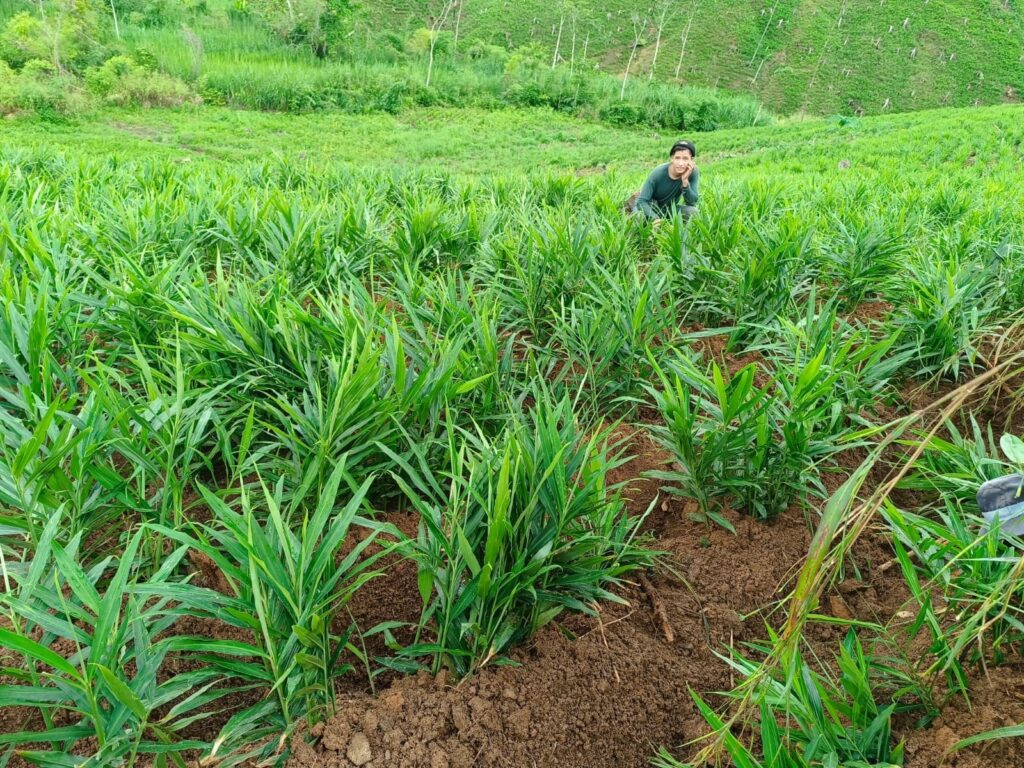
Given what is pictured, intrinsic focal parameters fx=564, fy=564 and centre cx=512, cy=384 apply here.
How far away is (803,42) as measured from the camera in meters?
37.8

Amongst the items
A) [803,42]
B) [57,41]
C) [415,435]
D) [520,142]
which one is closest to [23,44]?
[57,41]

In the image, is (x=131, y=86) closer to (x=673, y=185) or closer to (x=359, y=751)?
(x=673, y=185)

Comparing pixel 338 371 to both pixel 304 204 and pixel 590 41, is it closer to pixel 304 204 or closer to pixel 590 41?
pixel 304 204

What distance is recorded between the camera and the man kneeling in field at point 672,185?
3.98 meters

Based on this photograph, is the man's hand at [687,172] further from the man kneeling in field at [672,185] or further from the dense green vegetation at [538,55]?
the dense green vegetation at [538,55]

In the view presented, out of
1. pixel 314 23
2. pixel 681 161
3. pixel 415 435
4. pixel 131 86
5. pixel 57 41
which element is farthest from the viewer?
pixel 314 23

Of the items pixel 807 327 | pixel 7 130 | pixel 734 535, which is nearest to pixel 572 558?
pixel 734 535

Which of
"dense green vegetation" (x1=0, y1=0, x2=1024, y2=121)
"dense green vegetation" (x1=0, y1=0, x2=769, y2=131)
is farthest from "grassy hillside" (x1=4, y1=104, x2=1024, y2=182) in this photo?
"dense green vegetation" (x1=0, y1=0, x2=1024, y2=121)

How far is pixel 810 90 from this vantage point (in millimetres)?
34844

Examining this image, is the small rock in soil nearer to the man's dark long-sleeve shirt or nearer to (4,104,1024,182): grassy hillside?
the man's dark long-sleeve shirt

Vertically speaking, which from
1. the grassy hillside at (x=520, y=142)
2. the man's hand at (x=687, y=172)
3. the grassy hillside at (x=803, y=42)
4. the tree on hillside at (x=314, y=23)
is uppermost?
the grassy hillside at (x=803, y=42)

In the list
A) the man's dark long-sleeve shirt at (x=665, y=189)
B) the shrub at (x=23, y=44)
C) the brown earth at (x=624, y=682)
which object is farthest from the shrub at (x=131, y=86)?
the brown earth at (x=624, y=682)

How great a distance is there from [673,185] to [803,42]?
43835 millimetres

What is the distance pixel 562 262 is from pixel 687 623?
5.13 ft
